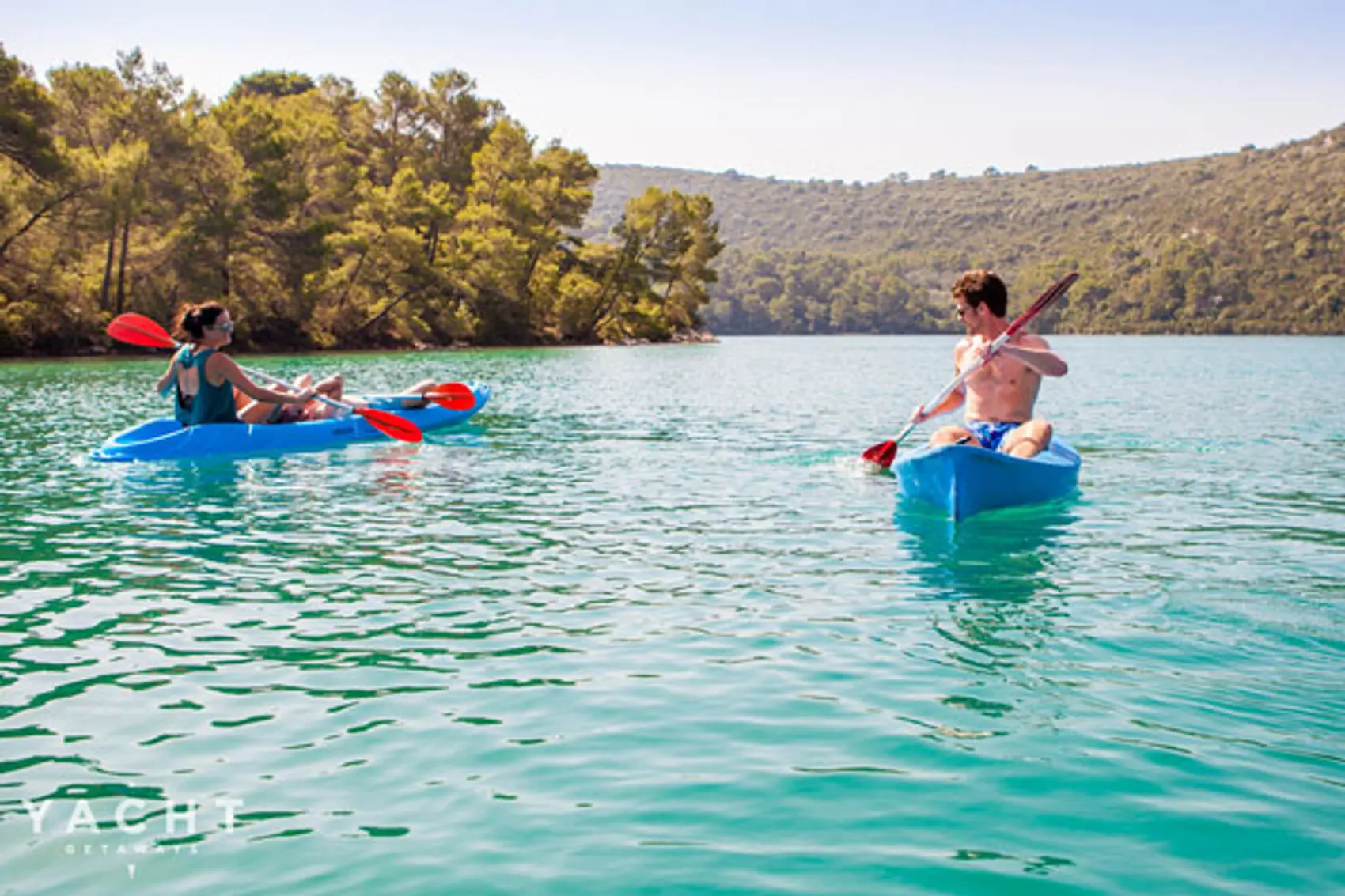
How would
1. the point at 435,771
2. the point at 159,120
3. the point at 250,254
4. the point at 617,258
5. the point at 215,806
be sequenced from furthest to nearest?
the point at 617,258
the point at 250,254
the point at 159,120
the point at 435,771
the point at 215,806

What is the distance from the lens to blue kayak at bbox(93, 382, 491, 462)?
13148mm

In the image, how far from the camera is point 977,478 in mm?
8992

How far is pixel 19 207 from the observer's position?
41.4 metres

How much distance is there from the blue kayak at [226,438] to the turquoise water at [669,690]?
1.34m

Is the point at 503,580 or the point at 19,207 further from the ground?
the point at 19,207

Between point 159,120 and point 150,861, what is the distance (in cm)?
5067

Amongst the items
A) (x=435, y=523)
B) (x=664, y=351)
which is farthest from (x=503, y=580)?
(x=664, y=351)

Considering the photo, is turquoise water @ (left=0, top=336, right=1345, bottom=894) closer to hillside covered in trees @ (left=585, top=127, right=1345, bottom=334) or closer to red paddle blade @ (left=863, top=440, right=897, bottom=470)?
red paddle blade @ (left=863, top=440, right=897, bottom=470)

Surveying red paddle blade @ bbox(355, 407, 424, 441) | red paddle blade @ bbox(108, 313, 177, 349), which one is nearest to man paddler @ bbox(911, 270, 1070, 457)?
red paddle blade @ bbox(355, 407, 424, 441)

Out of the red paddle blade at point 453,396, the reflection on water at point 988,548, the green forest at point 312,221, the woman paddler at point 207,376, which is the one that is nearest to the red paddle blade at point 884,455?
the reflection on water at point 988,548

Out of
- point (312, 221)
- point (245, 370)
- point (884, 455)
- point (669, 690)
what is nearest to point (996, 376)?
point (884, 455)

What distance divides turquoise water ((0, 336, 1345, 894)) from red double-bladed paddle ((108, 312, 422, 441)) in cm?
244

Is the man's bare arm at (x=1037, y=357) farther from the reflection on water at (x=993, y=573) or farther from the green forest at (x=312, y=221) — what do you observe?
the green forest at (x=312, y=221)

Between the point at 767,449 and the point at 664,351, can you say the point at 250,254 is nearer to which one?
the point at 664,351
